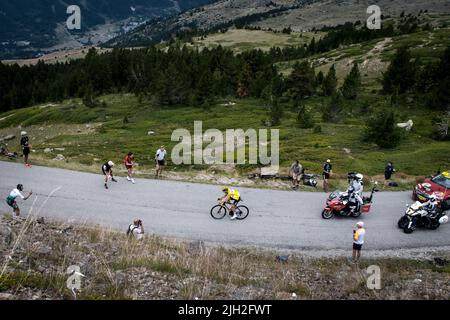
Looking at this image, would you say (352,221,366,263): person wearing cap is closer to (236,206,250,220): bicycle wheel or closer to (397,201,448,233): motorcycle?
(397,201,448,233): motorcycle

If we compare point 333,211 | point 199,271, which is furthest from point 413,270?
point 199,271

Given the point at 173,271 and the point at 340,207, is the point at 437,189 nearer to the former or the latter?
the point at 340,207

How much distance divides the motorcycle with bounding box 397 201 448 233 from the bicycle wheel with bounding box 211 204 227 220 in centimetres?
917

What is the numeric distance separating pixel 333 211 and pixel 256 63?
2632 inches

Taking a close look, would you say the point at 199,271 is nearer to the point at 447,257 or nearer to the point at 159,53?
the point at 447,257

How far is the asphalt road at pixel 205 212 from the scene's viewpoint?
56.5 feet

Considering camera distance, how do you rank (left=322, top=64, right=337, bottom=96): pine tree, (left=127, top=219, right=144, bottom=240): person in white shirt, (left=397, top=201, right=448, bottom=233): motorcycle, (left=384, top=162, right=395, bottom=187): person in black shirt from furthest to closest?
(left=322, top=64, right=337, bottom=96): pine tree → (left=384, top=162, right=395, bottom=187): person in black shirt → (left=397, top=201, right=448, bottom=233): motorcycle → (left=127, top=219, right=144, bottom=240): person in white shirt

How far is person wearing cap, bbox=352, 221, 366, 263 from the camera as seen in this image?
14898 mm

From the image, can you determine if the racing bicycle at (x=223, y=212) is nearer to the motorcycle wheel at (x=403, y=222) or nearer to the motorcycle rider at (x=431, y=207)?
the motorcycle wheel at (x=403, y=222)

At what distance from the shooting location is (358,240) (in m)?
14.9

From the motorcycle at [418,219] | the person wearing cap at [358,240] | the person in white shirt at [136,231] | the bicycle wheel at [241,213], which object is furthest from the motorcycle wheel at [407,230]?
the person in white shirt at [136,231]

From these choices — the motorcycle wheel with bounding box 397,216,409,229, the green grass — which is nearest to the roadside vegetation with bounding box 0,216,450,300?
the motorcycle wheel with bounding box 397,216,409,229

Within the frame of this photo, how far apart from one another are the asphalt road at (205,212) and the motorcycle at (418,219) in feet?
1.08

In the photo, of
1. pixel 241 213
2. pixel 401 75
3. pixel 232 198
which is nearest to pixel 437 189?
pixel 241 213
